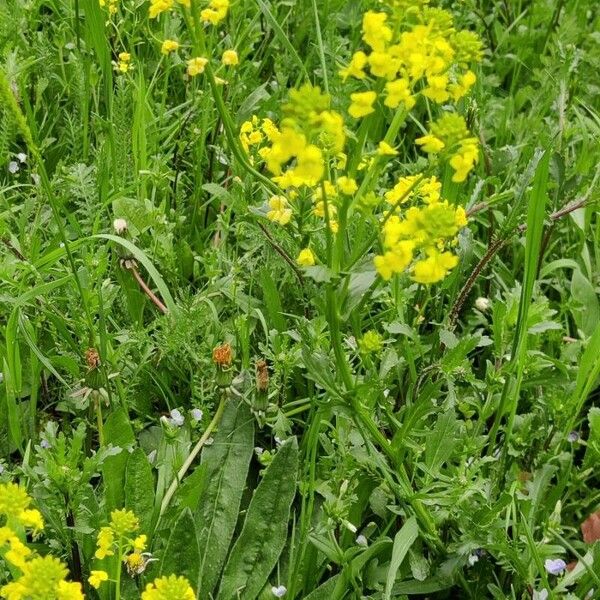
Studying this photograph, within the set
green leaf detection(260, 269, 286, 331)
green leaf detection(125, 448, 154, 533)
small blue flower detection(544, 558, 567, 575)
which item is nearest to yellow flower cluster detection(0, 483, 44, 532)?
green leaf detection(125, 448, 154, 533)

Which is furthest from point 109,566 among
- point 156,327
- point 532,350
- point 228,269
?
point 532,350

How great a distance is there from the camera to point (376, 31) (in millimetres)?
1383

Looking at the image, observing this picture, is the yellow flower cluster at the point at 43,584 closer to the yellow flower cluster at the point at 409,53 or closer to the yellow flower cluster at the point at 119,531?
the yellow flower cluster at the point at 119,531

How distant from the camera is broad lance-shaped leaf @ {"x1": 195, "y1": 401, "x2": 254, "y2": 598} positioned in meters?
2.02

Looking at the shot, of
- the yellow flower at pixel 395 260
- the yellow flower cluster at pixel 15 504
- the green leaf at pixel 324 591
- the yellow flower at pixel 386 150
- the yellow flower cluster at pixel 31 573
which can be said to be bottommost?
the green leaf at pixel 324 591

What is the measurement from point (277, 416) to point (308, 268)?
22.9 inches

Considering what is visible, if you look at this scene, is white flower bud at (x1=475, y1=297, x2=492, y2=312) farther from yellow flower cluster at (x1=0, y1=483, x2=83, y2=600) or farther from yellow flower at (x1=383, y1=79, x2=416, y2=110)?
yellow flower cluster at (x1=0, y1=483, x2=83, y2=600)

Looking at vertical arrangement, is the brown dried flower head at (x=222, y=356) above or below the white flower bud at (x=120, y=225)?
below

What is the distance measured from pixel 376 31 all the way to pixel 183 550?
3.50ft

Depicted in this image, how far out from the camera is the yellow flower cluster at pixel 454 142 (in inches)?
56.4

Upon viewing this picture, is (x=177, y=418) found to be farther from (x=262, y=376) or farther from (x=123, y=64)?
(x=123, y=64)

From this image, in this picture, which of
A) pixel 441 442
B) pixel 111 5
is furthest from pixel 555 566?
pixel 111 5

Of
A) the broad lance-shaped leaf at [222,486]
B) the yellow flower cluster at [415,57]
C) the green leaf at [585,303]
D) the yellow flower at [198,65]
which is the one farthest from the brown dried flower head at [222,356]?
the green leaf at [585,303]

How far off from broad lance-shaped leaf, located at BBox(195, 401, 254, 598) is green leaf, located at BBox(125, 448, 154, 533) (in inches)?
4.5
